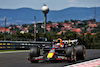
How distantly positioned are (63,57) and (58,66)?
1184 mm

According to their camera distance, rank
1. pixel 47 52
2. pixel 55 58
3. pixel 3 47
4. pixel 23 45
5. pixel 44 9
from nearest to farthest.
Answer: pixel 55 58
pixel 47 52
pixel 3 47
pixel 23 45
pixel 44 9

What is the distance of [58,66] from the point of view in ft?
36.1

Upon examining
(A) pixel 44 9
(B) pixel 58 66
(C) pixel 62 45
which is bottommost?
(B) pixel 58 66

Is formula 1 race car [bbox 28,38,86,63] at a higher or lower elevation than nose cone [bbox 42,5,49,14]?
lower

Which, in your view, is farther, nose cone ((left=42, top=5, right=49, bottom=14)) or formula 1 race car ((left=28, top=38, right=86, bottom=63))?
nose cone ((left=42, top=5, right=49, bottom=14))

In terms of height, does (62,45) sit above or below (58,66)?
above

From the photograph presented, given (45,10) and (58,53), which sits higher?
(45,10)

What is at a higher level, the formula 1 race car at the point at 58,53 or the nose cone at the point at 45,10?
the nose cone at the point at 45,10

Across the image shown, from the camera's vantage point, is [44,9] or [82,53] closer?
[82,53]

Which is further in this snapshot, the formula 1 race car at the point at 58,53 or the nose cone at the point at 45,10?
the nose cone at the point at 45,10

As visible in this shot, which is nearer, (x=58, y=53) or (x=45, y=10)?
(x=58, y=53)

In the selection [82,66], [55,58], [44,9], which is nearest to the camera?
[82,66]

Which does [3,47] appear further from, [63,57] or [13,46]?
[63,57]

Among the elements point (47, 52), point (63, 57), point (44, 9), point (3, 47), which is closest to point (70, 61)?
point (63, 57)
